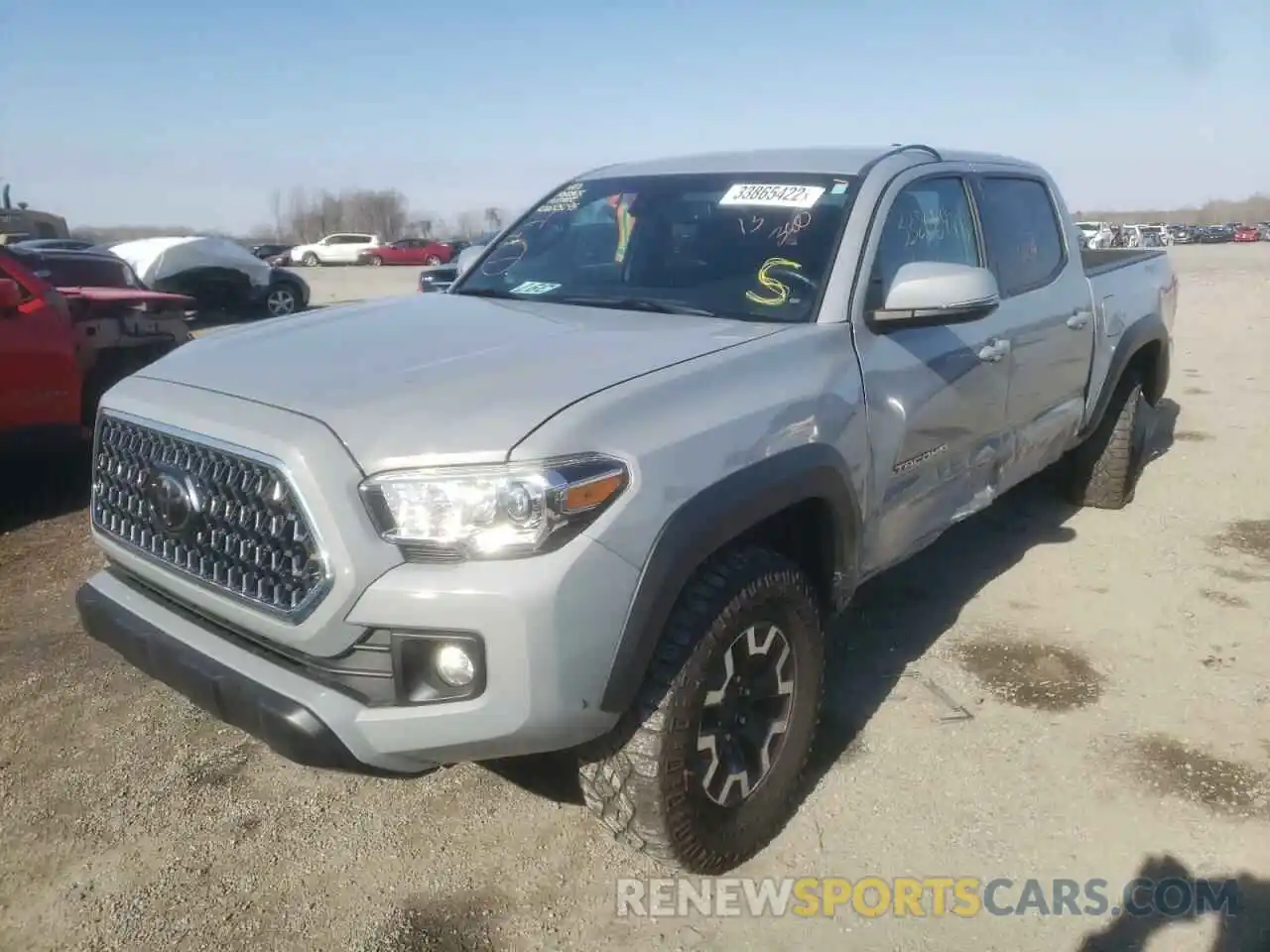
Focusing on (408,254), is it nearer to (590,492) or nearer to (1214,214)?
(590,492)

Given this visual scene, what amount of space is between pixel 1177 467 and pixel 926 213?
13.2 ft

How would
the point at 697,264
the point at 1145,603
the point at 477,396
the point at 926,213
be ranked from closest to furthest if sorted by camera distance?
the point at 477,396
the point at 697,264
the point at 926,213
the point at 1145,603

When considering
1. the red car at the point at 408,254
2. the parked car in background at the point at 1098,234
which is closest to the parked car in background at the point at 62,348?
the parked car in background at the point at 1098,234

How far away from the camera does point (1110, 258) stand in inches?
220

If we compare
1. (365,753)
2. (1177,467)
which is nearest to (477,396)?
(365,753)

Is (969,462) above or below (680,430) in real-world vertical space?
below

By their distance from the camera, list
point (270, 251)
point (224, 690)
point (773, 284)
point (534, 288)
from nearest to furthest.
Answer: point (224, 690) < point (773, 284) < point (534, 288) < point (270, 251)

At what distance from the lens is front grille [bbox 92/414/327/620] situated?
2148 mm

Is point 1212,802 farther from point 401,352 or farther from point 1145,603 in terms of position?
point 401,352

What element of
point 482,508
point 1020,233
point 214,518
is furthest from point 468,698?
point 1020,233

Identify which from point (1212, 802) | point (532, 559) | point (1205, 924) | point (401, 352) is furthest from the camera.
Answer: point (1212, 802)

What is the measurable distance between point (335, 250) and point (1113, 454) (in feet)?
140

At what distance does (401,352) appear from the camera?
2654 mm

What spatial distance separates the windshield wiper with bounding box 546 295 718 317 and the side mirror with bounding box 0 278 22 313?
3491mm
